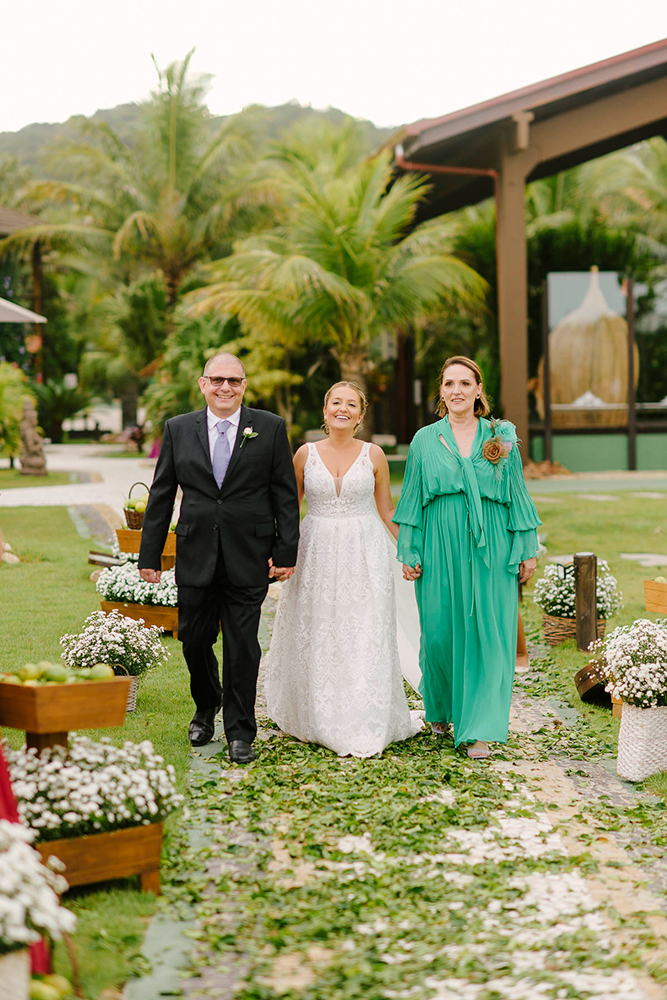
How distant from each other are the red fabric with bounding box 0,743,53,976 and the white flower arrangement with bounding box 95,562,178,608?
14.6 ft

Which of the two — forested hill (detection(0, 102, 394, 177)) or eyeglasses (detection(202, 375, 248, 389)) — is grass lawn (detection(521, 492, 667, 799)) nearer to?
eyeglasses (detection(202, 375, 248, 389))

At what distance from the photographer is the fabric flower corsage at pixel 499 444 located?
17.3ft

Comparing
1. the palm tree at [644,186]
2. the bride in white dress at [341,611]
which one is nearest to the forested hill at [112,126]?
the palm tree at [644,186]

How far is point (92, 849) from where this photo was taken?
3557 mm

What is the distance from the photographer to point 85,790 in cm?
348

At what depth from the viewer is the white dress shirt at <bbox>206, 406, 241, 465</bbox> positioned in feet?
16.9

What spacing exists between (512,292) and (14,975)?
55.6 feet

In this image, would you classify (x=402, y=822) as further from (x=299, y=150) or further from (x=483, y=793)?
(x=299, y=150)

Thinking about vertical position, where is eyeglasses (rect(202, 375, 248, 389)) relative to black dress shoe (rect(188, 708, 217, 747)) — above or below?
above

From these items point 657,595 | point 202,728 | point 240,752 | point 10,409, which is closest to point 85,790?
point 240,752

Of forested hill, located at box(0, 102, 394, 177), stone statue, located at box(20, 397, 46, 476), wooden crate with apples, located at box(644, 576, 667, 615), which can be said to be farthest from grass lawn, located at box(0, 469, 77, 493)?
forested hill, located at box(0, 102, 394, 177)

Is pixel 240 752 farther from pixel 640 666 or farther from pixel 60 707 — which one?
pixel 640 666

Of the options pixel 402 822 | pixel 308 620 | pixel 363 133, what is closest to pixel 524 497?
pixel 308 620

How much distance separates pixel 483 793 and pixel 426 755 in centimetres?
61
